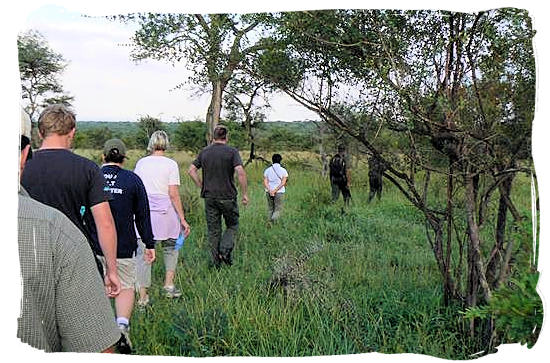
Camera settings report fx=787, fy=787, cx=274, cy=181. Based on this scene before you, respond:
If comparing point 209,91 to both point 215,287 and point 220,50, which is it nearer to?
point 220,50

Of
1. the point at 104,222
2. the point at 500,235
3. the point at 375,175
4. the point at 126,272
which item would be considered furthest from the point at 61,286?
the point at 500,235

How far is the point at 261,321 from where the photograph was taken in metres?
3.75

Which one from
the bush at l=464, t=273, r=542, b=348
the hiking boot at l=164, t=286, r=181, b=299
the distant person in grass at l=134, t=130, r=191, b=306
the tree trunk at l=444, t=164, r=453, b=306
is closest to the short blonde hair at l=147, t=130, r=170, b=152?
the distant person in grass at l=134, t=130, r=191, b=306

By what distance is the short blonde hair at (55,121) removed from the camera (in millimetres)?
3381

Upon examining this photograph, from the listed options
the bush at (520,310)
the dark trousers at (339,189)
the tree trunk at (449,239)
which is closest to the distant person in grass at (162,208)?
the dark trousers at (339,189)

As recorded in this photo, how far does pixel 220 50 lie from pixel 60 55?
2.51 feet

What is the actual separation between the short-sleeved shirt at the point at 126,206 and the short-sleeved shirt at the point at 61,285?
1130 mm

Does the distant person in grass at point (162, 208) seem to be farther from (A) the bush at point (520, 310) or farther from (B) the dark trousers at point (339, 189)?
(A) the bush at point (520, 310)

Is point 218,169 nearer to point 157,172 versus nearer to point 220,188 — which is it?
point 220,188

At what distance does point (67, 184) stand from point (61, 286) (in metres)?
0.95

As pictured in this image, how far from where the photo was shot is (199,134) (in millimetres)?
3959

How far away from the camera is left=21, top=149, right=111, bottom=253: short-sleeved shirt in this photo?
10.8ft

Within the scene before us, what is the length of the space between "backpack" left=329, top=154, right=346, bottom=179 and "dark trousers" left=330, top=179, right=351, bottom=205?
0.12 ft

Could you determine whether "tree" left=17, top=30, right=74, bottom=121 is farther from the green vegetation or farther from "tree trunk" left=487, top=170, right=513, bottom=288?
"tree trunk" left=487, top=170, right=513, bottom=288
